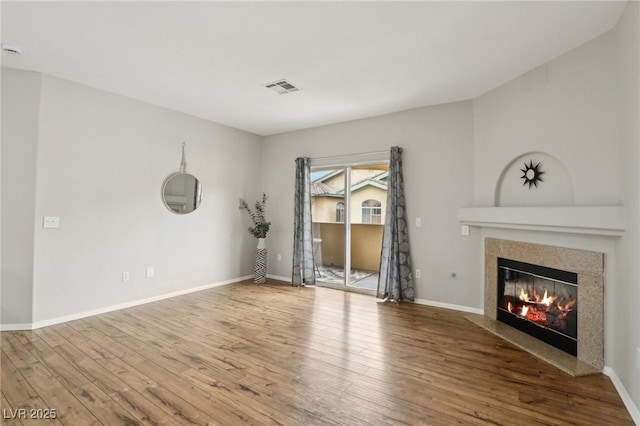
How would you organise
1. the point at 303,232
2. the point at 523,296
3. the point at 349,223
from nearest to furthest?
the point at 523,296 → the point at 349,223 → the point at 303,232

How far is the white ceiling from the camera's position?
2.22 metres

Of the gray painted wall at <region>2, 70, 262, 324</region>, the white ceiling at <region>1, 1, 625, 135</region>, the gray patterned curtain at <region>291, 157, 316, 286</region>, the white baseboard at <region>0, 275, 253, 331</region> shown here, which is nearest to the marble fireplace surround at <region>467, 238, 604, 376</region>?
the white ceiling at <region>1, 1, 625, 135</region>

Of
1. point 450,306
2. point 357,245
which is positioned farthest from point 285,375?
point 357,245

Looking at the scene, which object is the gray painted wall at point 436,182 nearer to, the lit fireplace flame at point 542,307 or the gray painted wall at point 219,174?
the gray painted wall at point 219,174

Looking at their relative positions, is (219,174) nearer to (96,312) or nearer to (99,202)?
(99,202)

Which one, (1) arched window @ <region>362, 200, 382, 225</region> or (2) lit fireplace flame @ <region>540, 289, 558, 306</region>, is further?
(1) arched window @ <region>362, 200, 382, 225</region>

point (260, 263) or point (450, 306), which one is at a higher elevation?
point (260, 263)

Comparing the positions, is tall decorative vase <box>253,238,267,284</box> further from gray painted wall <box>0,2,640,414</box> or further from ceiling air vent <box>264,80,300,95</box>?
ceiling air vent <box>264,80,300,95</box>

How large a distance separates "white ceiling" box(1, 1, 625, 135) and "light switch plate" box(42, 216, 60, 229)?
1.60 meters

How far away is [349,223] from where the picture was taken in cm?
501

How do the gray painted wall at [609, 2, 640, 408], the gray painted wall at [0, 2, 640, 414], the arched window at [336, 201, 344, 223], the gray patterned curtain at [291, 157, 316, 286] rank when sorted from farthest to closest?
the gray patterned curtain at [291, 157, 316, 286] < the arched window at [336, 201, 344, 223] < the gray painted wall at [0, 2, 640, 414] < the gray painted wall at [609, 2, 640, 408]

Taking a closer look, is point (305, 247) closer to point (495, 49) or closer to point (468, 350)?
point (468, 350)

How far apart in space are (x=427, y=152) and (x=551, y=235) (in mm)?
1868

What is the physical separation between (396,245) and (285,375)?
2.54 meters
